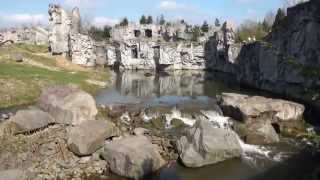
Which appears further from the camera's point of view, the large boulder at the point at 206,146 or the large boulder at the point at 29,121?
the large boulder at the point at 29,121

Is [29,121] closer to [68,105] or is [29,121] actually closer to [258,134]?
[68,105]

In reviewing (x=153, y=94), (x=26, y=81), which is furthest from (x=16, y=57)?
(x=153, y=94)

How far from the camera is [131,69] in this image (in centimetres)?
7488

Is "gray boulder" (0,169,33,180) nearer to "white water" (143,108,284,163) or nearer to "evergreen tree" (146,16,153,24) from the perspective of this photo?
"white water" (143,108,284,163)

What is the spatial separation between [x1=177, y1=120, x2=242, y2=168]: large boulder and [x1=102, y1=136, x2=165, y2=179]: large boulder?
1542 mm

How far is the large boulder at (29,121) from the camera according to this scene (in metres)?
21.7

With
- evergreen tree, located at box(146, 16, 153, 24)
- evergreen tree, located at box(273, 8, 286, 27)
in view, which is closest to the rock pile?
evergreen tree, located at box(273, 8, 286, 27)

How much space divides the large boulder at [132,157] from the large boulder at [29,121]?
476cm

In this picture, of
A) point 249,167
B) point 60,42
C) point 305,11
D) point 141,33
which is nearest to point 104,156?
point 249,167

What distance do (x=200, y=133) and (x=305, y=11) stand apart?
69.3 feet

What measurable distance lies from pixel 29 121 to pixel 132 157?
23.7 feet

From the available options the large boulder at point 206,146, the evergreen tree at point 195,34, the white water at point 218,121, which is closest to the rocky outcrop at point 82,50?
the evergreen tree at point 195,34

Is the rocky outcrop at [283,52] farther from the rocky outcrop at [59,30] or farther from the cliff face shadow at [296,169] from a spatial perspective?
the rocky outcrop at [59,30]

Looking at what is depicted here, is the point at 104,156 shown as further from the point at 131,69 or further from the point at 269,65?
the point at 131,69
